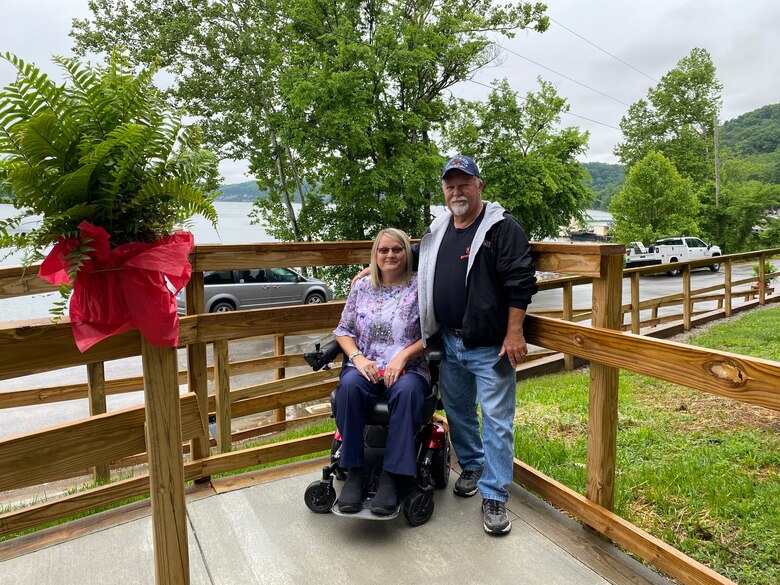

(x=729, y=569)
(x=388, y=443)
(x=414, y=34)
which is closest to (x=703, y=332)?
(x=729, y=569)

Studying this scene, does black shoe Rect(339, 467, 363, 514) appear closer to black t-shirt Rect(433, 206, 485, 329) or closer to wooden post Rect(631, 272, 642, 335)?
black t-shirt Rect(433, 206, 485, 329)

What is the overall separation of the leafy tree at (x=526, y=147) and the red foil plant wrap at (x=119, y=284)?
48.7 ft

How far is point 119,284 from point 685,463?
3.00 m

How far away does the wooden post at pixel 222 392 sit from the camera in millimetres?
2943

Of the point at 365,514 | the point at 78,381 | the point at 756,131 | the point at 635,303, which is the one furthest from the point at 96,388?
the point at 756,131

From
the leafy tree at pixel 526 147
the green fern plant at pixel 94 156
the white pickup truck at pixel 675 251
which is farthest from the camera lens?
the white pickup truck at pixel 675 251

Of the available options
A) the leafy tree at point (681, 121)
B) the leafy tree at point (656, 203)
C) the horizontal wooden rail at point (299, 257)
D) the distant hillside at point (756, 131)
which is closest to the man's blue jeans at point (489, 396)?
the horizontal wooden rail at point (299, 257)

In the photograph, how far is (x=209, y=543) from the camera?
7.18 ft

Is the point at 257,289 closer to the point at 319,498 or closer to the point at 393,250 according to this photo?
the point at 393,250

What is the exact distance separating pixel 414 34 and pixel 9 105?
1455 cm

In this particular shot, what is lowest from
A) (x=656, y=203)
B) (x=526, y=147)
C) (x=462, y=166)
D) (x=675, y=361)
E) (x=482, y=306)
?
(x=675, y=361)

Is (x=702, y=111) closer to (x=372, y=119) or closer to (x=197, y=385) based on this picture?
(x=372, y=119)

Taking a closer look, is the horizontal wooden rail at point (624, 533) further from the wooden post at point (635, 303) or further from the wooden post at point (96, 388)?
the wooden post at point (635, 303)

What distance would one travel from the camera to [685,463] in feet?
9.81
